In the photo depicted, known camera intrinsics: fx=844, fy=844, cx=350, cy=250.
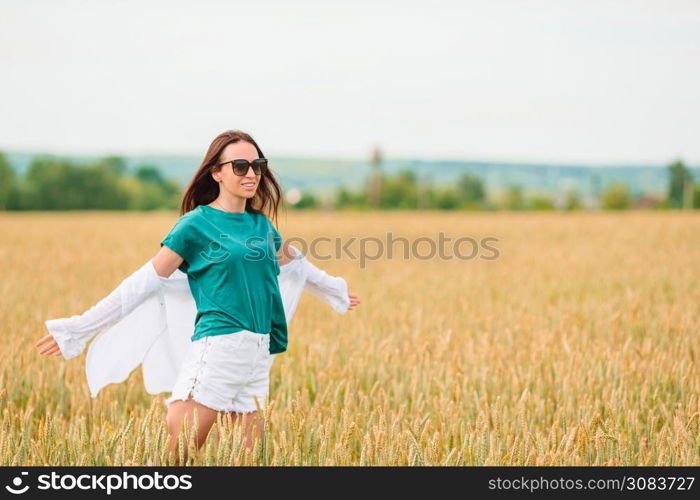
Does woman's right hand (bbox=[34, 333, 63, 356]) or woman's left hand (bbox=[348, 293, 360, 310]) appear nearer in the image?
woman's right hand (bbox=[34, 333, 63, 356])

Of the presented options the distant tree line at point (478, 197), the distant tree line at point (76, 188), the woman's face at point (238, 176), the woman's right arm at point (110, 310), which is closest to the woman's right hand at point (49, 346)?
the woman's right arm at point (110, 310)

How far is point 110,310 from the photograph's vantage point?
3152 millimetres

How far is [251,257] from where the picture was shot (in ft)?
10.4

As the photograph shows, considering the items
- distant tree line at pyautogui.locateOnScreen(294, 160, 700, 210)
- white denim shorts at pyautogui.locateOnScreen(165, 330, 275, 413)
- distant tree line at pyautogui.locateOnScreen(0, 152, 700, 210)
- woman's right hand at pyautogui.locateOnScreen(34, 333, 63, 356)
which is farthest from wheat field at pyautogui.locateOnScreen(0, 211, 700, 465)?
distant tree line at pyautogui.locateOnScreen(0, 152, 700, 210)

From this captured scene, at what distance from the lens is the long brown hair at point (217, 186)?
A: 328cm

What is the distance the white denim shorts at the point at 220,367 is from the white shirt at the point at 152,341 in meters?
0.22

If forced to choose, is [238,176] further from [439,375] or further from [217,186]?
[439,375]

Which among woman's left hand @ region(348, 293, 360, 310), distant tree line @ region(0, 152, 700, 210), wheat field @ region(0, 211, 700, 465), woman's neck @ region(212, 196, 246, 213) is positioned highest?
woman's neck @ region(212, 196, 246, 213)

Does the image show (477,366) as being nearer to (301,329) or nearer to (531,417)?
(531,417)

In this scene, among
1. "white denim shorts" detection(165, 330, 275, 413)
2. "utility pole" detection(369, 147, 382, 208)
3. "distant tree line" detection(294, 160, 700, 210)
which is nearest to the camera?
"white denim shorts" detection(165, 330, 275, 413)

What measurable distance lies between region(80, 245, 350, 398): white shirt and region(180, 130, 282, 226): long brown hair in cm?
28

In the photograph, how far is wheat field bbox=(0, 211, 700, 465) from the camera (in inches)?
124

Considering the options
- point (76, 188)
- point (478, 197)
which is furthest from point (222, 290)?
point (76, 188)

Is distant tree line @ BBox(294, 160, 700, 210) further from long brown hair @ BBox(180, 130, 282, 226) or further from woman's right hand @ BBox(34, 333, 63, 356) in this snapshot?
woman's right hand @ BBox(34, 333, 63, 356)
